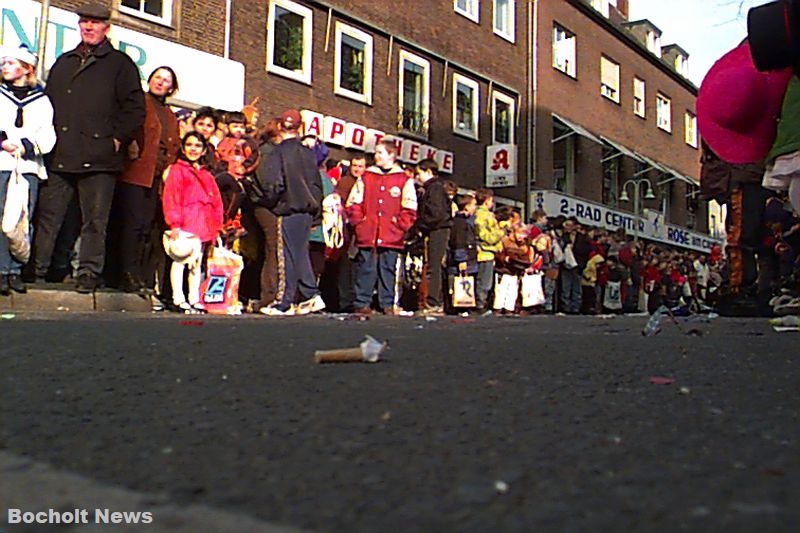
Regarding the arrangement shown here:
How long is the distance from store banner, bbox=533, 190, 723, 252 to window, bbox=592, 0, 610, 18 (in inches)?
277

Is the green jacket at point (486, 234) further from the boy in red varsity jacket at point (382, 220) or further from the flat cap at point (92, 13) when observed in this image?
the flat cap at point (92, 13)

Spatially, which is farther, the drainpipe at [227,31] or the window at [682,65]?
the window at [682,65]

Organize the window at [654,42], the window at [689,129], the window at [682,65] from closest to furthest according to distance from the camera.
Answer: the window at [654,42]
the window at [689,129]
the window at [682,65]

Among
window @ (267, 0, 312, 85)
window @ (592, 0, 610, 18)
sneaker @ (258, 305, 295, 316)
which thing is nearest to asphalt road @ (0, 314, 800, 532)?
sneaker @ (258, 305, 295, 316)

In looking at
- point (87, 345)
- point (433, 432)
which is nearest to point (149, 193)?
point (87, 345)

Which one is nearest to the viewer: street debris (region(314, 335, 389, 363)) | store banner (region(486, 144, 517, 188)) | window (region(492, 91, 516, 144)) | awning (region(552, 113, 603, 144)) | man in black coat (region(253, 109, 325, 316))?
street debris (region(314, 335, 389, 363))

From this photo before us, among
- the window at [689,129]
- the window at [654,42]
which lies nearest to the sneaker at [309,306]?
the window at [654,42]

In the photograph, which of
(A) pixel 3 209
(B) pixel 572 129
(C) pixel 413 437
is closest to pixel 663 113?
(B) pixel 572 129

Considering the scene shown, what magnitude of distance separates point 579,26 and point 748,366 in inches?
1089

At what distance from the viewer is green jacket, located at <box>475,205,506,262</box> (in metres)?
12.4

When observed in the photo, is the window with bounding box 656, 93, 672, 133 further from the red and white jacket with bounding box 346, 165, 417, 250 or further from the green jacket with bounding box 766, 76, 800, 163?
the green jacket with bounding box 766, 76, 800, 163

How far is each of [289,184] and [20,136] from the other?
2356mm

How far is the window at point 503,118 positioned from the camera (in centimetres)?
2425

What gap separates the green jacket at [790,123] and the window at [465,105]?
17894 mm
